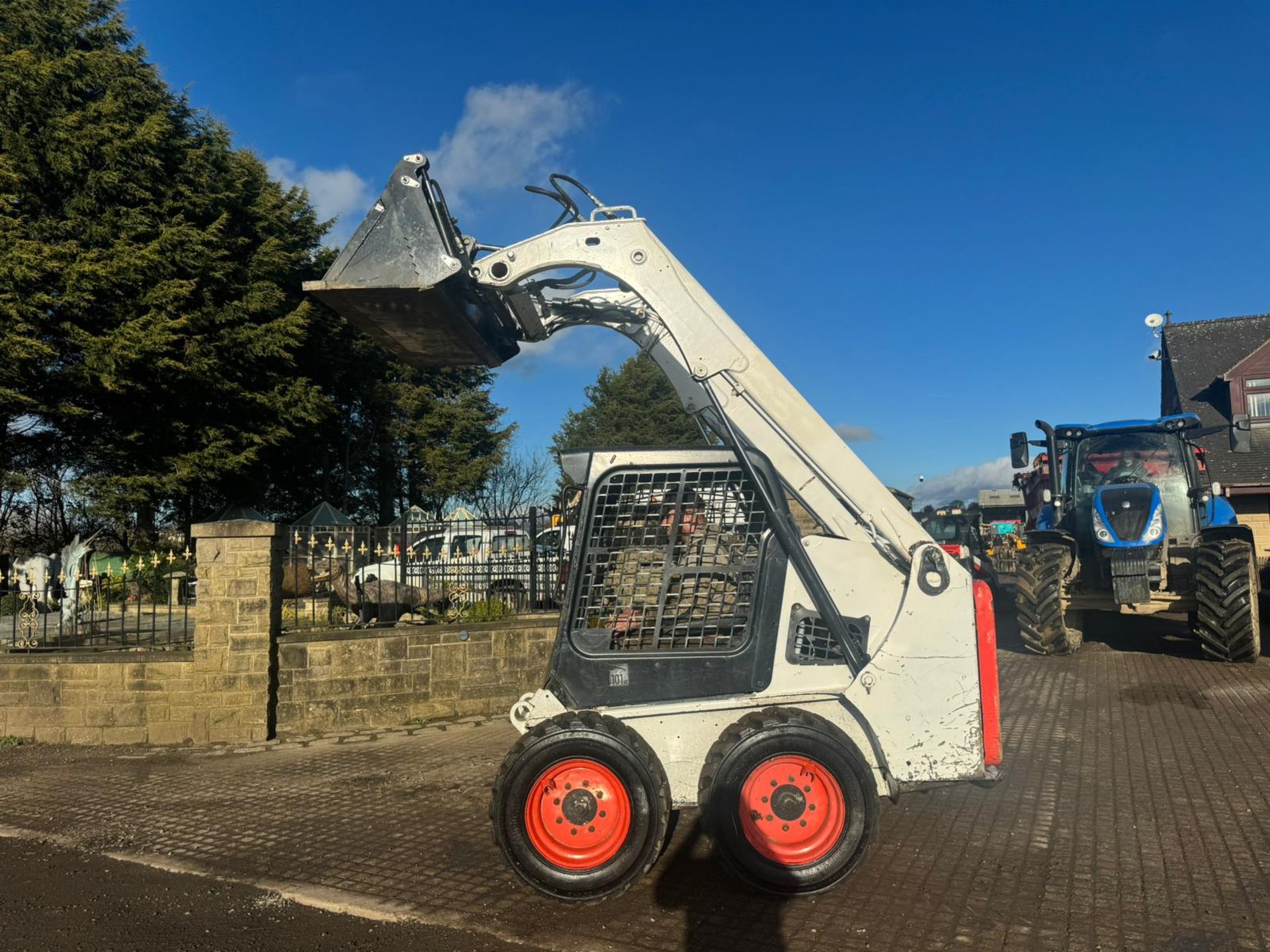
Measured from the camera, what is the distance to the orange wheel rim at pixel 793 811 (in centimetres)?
393

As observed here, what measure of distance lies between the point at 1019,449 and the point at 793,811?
8059mm

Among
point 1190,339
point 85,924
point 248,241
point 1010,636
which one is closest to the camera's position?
point 85,924

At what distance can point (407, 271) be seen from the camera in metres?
4.29

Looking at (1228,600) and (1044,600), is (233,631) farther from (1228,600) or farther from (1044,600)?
(1228,600)

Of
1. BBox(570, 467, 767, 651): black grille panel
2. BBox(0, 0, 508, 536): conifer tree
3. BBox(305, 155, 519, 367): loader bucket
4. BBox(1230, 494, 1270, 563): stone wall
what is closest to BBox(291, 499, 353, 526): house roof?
BBox(0, 0, 508, 536): conifer tree

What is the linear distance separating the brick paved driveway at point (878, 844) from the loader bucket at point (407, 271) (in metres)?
2.86

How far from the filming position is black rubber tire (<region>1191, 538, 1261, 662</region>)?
9.50 m

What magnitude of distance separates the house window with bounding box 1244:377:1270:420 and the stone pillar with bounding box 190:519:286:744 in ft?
84.2

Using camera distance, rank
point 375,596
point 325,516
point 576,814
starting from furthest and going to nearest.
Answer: point 325,516, point 375,596, point 576,814

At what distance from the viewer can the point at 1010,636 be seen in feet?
43.4

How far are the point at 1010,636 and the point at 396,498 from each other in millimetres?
24655

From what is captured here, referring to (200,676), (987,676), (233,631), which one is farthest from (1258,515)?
(200,676)

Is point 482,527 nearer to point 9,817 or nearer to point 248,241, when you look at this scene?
point 9,817

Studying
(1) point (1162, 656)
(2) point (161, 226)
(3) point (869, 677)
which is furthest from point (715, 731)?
(2) point (161, 226)
